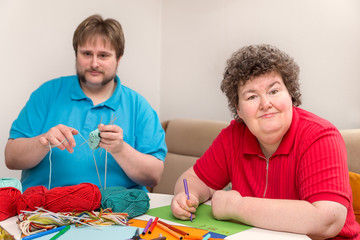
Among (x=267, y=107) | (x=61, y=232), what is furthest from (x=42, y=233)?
(x=267, y=107)

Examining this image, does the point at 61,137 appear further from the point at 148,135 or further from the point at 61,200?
the point at 148,135

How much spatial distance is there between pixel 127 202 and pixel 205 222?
0.26 meters

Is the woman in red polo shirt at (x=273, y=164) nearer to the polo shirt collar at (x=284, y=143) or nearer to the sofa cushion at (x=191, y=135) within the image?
the polo shirt collar at (x=284, y=143)

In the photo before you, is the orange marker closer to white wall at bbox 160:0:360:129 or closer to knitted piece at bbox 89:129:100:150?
knitted piece at bbox 89:129:100:150

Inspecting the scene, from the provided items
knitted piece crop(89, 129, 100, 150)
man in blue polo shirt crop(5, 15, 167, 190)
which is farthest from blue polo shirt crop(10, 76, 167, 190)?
knitted piece crop(89, 129, 100, 150)

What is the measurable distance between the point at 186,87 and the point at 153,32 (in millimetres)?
572

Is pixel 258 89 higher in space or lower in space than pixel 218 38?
lower

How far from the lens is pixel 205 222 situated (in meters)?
1.16

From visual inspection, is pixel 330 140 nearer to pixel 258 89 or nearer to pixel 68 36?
pixel 258 89

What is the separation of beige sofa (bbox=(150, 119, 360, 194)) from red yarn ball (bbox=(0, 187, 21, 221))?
4.70ft

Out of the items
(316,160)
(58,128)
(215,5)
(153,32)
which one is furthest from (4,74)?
(316,160)

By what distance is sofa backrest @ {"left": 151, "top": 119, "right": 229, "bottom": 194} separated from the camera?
2.46m

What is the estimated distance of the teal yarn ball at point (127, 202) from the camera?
1.17 m

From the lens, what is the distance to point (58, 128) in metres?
1.36
